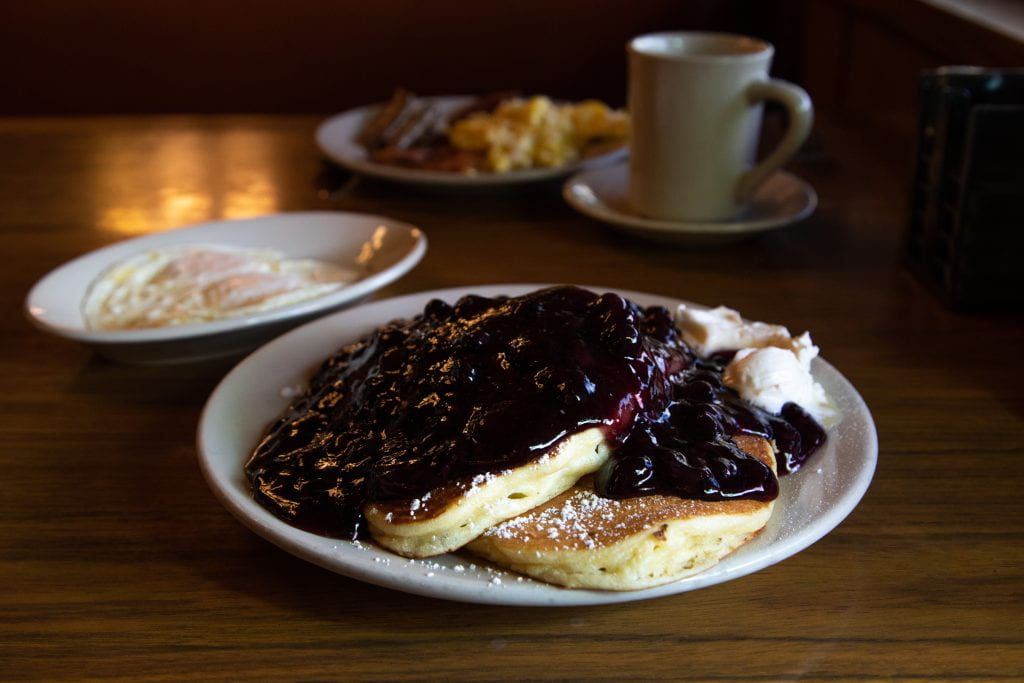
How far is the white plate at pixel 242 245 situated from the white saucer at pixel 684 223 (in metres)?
0.34

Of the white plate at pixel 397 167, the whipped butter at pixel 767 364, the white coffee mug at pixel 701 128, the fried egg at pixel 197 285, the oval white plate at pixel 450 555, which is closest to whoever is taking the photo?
the oval white plate at pixel 450 555

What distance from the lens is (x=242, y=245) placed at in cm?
148

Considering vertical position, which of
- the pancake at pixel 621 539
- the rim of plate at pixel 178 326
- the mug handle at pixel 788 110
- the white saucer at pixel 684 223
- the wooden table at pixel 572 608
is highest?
the mug handle at pixel 788 110

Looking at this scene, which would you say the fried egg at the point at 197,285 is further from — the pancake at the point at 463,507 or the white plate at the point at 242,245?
the pancake at the point at 463,507

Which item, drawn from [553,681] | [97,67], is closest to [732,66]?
[553,681]

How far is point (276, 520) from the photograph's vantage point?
76 centimetres

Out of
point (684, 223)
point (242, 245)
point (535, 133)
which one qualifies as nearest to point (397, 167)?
point (535, 133)

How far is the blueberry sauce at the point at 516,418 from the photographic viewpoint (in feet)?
2.47

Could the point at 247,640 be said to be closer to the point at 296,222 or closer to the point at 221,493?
the point at 221,493

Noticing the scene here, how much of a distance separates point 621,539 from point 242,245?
967mm

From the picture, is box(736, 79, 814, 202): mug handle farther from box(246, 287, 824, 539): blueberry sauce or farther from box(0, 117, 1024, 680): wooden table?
box(246, 287, 824, 539): blueberry sauce

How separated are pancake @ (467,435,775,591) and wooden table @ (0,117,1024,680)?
0.06m

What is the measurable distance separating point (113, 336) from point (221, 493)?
414mm

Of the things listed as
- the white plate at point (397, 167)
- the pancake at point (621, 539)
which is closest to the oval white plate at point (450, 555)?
the pancake at point (621, 539)
